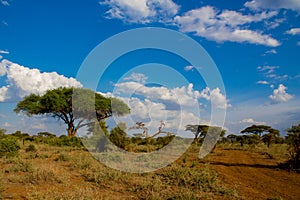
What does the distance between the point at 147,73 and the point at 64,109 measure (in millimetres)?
19598

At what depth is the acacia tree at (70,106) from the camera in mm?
31406

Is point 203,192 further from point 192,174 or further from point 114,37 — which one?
point 114,37

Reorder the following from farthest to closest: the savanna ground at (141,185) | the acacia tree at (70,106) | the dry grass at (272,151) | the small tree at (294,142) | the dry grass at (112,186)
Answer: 1. the acacia tree at (70,106)
2. the dry grass at (272,151)
3. the small tree at (294,142)
4. the savanna ground at (141,185)
5. the dry grass at (112,186)

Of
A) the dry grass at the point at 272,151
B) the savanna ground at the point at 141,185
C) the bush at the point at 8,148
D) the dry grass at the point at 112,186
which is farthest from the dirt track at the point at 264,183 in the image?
the bush at the point at 8,148

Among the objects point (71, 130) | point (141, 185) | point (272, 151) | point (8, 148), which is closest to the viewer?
point (141, 185)

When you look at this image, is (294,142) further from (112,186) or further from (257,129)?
(257,129)

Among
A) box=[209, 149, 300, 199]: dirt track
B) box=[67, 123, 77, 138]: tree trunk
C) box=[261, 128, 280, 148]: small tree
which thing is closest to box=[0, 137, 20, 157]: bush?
box=[209, 149, 300, 199]: dirt track

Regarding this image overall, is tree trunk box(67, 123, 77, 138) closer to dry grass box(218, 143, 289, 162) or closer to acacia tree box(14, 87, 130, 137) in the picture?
acacia tree box(14, 87, 130, 137)

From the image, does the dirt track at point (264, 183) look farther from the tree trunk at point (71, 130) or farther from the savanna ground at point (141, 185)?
the tree trunk at point (71, 130)

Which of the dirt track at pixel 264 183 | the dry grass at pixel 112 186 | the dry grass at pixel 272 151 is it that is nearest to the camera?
the dry grass at pixel 112 186

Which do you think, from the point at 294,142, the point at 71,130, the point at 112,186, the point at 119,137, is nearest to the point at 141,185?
the point at 112,186

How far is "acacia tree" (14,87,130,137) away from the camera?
1236 inches

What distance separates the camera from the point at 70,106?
3294 centimetres

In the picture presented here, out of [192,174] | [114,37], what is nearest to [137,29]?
[114,37]
